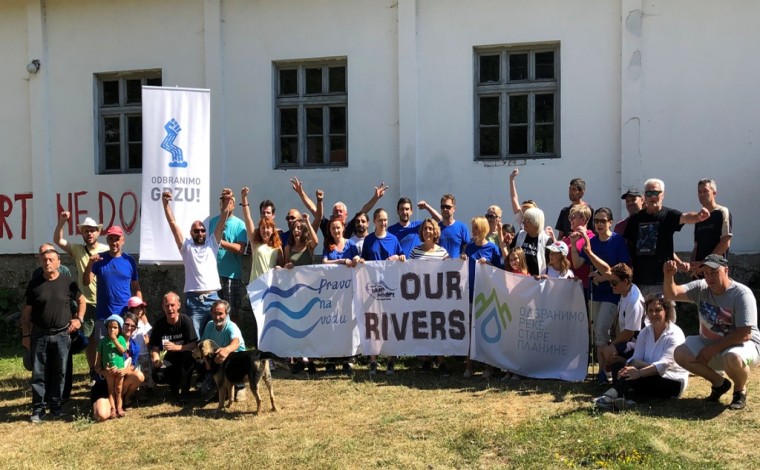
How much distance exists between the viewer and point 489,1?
36.4 feet

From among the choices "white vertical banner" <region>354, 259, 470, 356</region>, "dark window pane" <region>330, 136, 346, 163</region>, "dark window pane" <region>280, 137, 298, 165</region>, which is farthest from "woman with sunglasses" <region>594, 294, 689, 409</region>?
"dark window pane" <region>280, 137, 298, 165</region>

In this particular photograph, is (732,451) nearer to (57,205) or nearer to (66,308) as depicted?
(66,308)

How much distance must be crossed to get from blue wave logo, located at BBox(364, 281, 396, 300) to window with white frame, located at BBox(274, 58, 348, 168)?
3.61 m

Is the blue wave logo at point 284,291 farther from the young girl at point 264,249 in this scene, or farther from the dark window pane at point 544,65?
the dark window pane at point 544,65

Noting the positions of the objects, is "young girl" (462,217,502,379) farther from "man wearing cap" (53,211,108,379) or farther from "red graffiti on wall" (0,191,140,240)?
"red graffiti on wall" (0,191,140,240)

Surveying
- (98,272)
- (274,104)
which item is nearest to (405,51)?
(274,104)

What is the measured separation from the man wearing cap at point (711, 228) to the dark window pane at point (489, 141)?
3672 millimetres

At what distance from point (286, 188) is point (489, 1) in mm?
3949

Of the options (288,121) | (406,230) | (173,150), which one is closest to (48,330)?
(173,150)

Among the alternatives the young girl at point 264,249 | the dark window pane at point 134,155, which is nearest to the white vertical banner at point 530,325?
the young girl at point 264,249

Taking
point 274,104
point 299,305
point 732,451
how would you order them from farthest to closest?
point 274,104
point 299,305
point 732,451

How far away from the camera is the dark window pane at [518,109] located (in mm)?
11281

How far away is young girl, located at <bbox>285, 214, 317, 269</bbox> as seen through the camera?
8750 millimetres

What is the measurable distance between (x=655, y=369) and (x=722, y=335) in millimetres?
621
